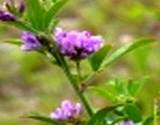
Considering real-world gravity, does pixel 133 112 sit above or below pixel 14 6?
below

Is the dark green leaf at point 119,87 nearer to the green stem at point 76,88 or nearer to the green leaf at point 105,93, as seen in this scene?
the green leaf at point 105,93

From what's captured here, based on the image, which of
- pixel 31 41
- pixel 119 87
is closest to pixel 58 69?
pixel 119 87

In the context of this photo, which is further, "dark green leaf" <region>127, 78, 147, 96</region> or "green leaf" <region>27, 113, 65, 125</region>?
"dark green leaf" <region>127, 78, 147, 96</region>

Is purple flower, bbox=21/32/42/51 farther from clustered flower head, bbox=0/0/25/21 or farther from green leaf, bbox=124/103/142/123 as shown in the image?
green leaf, bbox=124/103/142/123

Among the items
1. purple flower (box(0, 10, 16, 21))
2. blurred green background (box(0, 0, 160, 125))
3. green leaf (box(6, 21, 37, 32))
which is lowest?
green leaf (box(6, 21, 37, 32))

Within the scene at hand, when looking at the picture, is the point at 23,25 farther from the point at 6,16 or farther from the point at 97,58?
the point at 97,58

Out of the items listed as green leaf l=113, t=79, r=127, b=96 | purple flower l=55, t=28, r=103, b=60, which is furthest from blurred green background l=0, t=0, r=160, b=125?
purple flower l=55, t=28, r=103, b=60

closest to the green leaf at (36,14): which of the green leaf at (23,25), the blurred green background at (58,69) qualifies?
the green leaf at (23,25)
